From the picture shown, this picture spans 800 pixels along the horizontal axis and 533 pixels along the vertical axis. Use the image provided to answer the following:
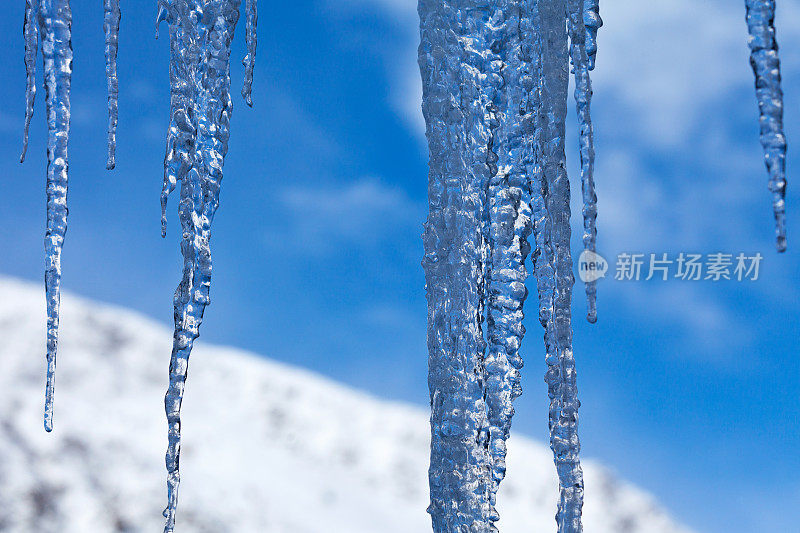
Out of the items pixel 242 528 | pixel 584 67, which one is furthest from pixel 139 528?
pixel 584 67

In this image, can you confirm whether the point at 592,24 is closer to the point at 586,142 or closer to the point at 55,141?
the point at 586,142

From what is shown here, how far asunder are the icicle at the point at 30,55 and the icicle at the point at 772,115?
214cm

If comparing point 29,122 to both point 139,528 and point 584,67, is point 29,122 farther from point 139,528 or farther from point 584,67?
point 139,528

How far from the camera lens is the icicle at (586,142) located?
180cm

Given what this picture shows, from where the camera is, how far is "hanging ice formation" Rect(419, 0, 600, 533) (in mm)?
1996

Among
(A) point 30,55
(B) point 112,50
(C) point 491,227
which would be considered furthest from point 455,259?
(A) point 30,55

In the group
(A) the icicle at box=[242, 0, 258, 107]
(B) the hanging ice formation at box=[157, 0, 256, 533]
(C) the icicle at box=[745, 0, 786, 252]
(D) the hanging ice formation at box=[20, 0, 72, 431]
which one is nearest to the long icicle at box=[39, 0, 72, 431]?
(D) the hanging ice formation at box=[20, 0, 72, 431]

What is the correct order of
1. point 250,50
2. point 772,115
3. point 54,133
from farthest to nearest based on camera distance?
point 250,50 → point 54,133 → point 772,115

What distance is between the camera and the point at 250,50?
95.2 inches

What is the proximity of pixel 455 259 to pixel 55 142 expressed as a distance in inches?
51.4

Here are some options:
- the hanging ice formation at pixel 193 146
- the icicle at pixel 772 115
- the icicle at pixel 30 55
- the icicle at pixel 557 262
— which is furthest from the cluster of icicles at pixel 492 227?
the icicle at pixel 30 55

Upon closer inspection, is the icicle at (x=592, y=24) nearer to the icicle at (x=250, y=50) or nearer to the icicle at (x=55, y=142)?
the icicle at (x=250, y=50)

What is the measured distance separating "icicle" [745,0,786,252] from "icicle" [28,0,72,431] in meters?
1.95

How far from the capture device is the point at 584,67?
1943mm
